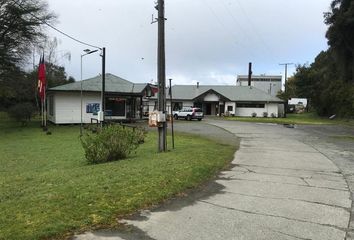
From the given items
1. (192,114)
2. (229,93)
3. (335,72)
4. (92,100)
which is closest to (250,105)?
(229,93)

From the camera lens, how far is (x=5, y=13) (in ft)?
123

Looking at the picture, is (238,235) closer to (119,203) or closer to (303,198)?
(119,203)

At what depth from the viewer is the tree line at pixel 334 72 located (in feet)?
122

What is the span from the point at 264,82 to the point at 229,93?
2701 inches

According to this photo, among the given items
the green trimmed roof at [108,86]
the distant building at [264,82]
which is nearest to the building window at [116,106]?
the green trimmed roof at [108,86]

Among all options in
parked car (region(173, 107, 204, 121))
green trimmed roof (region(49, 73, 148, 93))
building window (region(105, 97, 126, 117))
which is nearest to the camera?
green trimmed roof (region(49, 73, 148, 93))

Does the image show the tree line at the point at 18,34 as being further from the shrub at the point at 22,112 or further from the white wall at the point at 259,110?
the white wall at the point at 259,110

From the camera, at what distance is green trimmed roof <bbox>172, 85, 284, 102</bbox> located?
76062mm

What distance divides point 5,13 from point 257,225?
36.3m

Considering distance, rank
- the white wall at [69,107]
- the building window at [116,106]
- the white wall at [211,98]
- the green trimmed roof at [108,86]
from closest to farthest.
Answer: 1. the white wall at [69,107]
2. the green trimmed roof at [108,86]
3. the building window at [116,106]
4. the white wall at [211,98]

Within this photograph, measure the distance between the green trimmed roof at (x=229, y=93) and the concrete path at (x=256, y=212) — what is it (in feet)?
214

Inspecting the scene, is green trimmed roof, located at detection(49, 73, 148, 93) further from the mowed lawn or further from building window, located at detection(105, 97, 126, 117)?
the mowed lawn

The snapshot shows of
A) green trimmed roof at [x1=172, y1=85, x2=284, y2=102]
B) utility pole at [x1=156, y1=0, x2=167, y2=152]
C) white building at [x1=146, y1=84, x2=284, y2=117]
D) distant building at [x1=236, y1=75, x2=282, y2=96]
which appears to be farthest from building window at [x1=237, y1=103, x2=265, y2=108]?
utility pole at [x1=156, y1=0, x2=167, y2=152]

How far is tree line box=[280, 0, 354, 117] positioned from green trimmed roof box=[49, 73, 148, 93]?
1941 cm
